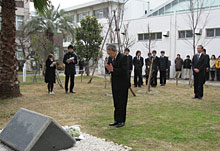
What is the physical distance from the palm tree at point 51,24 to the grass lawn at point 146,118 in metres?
15.9

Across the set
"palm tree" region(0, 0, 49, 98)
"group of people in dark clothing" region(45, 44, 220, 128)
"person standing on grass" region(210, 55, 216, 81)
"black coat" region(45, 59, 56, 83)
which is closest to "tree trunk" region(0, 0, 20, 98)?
"palm tree" region(0, 0, 49, 98)

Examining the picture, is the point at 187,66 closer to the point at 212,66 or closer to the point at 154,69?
the point at 212,66

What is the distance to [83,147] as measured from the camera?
4.61m

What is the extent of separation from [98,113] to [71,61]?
4.15 meters

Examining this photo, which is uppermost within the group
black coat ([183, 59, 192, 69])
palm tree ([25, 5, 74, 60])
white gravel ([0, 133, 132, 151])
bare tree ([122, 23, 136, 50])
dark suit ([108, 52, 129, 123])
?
palm tree ([25, 5, 74, 60])

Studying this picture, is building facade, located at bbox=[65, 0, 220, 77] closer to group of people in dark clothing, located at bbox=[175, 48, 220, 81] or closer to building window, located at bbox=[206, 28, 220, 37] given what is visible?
building window, located at bbox=[206, 28, 220, 37]

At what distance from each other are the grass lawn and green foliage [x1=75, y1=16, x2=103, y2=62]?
1202 centimetres

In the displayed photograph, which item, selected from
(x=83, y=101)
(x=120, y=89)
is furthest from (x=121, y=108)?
(x=83, y=101)

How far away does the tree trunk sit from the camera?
9828mm

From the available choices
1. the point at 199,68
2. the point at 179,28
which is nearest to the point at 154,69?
the point at 199,68

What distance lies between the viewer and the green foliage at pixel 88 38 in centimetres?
2222

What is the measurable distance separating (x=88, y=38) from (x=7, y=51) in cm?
1261

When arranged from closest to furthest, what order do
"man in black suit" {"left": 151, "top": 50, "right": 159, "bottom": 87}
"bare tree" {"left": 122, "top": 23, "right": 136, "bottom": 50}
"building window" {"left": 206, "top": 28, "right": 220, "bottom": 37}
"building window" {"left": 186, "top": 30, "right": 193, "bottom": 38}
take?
"man in black suit" {"left": 151, "top": 50, "right": 159, "bottom": 87} → "bare tree" {"left": 122, "top": 23, "right": 136, "bottom": 50} → "building window" {"left": 206, "top": 28, "right": 220, "bottom": 37} → "building window" {"left": 186, "top": 30, "right": 193, "bottom": 38}

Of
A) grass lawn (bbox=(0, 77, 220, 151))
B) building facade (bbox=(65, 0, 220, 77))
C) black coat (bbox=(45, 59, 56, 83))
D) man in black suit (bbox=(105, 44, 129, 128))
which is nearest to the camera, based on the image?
grass lawn (bbox=(0, 77, 220, 151))
